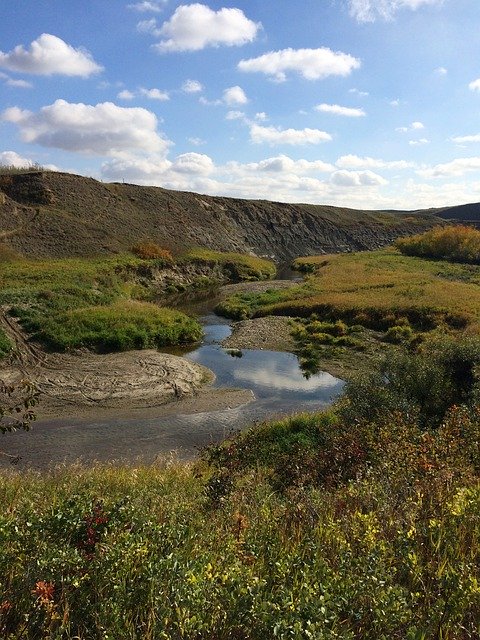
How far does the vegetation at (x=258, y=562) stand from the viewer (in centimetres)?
430

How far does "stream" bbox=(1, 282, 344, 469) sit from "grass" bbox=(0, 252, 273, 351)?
4819 mm

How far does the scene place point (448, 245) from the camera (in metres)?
87.1

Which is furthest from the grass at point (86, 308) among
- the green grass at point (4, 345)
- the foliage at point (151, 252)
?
the foliage at point (151, 252)

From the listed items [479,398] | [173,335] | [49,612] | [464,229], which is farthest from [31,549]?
[464,229]

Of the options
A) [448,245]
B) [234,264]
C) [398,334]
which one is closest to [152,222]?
[234,264]

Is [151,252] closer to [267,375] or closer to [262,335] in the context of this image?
[262,335]

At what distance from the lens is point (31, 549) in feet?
17.6

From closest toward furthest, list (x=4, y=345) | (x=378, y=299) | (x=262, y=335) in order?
(x=4, y=345)
(x=262, y=335)
(x=378, y=299)

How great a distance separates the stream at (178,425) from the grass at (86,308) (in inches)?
190

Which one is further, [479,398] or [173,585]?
[479,398]

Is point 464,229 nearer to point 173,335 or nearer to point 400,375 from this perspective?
point 173,335

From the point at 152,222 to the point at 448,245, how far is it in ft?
165

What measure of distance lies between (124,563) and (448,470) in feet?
17.1

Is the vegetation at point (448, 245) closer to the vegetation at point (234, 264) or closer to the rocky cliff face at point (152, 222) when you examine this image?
the rocky cliff face at point (152, 222)
